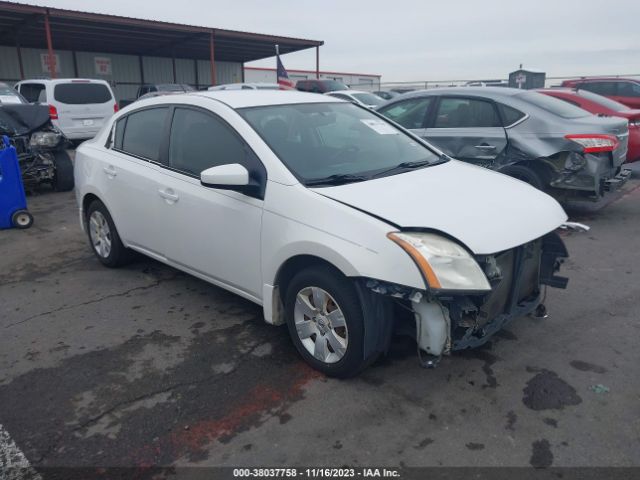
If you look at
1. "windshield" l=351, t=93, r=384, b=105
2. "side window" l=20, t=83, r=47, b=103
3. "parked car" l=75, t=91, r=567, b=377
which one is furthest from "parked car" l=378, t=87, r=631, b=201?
"side window" l=20, t=83, r=47, b=103

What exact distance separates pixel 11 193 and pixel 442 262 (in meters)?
6.03

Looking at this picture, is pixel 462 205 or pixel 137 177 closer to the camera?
pixel 462 205

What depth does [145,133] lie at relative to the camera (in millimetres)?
4625

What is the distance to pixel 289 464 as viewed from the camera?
102 inches

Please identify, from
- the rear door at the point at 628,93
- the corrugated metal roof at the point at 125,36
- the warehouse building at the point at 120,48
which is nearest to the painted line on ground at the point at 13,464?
the rear door at the point at 628,93

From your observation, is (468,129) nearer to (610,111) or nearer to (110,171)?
(610,111)

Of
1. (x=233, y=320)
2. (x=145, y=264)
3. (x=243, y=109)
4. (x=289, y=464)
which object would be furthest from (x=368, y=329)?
(x=145, y=264)

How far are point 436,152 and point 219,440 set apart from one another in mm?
2745

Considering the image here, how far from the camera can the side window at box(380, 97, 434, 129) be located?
7426 millimetres

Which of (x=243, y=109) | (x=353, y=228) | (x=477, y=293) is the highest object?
(x=243, y=109)

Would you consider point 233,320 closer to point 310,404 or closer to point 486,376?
point 310,404

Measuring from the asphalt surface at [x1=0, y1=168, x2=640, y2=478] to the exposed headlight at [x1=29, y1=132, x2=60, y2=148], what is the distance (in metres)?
4.57

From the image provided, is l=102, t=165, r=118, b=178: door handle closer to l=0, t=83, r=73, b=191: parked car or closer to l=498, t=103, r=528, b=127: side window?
l=0, t=83, r=73, b=191: parked car

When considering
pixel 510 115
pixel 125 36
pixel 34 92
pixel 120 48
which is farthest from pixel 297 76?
pixel 510 115
